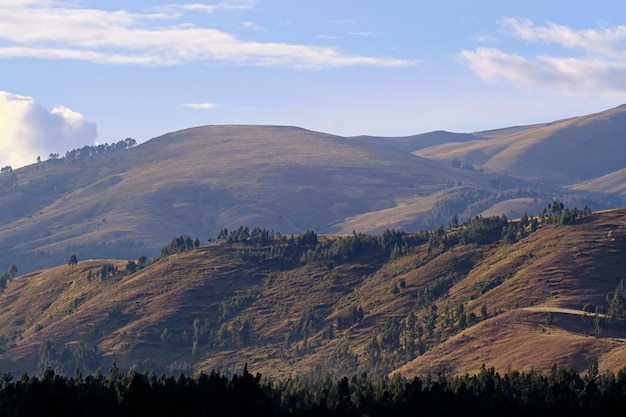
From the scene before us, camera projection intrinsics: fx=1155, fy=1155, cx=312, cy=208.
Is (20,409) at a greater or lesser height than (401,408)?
greater

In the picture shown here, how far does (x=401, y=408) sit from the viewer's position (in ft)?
483

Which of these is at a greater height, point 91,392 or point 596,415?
point 91,392

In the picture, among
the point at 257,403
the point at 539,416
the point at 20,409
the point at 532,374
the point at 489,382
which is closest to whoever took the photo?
the point at 20,409

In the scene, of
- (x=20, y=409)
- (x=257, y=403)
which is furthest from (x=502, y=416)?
(x=20, y=409)

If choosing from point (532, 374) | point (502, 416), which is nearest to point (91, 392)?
point (502, 416)

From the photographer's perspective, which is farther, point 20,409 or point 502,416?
point 502,416

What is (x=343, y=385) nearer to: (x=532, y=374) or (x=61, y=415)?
(x=532, y=374)

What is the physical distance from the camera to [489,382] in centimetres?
17225

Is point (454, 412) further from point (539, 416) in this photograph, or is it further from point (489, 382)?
point (489, 382)

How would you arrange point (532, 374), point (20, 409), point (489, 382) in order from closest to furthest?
point (20, 409)
point (489, 382)
point (532, 374)

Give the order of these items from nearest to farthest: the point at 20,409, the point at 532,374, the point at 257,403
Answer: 1. the point at 20,409
2. the point at 257,403
3. the point at 532,374

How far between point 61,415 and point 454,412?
4809 cm

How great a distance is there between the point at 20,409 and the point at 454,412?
53073 millimetres

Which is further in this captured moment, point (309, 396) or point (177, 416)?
point (309, 396)
